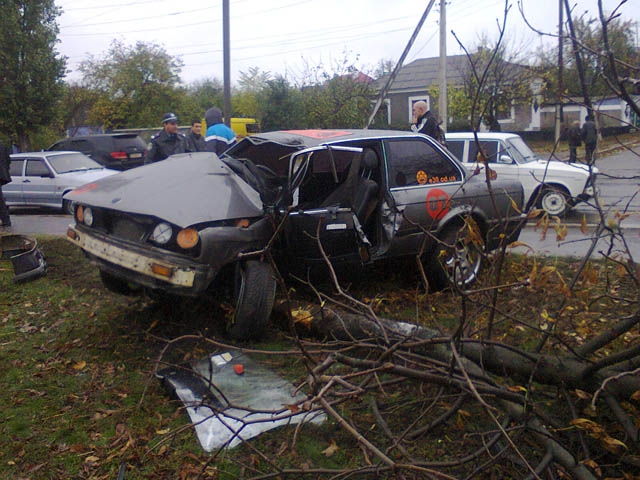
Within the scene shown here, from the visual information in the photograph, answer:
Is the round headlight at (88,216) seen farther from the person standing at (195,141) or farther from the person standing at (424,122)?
the person standing at (424,122)

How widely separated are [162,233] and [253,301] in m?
0.86

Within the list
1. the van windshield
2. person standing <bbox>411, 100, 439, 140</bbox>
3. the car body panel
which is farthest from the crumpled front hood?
the van windshield

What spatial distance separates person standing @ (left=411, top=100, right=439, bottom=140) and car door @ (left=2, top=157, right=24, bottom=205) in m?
9.64

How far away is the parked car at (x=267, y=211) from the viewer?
4641 millimetres

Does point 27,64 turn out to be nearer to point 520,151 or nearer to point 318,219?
point 520,151

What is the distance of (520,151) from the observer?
11586 millimetres

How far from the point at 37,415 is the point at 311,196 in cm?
283

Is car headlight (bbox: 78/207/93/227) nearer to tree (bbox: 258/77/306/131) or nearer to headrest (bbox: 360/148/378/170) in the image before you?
headrest (bbox: 360/148/378/170)

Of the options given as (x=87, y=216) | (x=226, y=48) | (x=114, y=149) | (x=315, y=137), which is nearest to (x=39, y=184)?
(x=114, y=149)

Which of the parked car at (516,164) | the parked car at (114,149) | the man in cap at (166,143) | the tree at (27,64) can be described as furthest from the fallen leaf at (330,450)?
the tree at (27,64)

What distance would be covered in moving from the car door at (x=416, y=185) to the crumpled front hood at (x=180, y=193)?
1.36m

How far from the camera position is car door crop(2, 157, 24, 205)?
13938mm

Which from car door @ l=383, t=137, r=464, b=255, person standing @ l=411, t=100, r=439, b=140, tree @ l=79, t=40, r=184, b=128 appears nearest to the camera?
car door @ l=383, t=137, r=464, b=255

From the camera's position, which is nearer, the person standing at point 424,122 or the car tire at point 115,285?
the car tire at point 115,285
